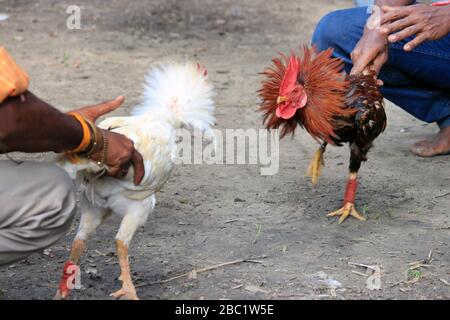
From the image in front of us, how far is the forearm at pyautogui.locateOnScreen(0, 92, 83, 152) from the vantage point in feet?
9.26

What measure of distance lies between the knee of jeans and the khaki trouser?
8.80 ft

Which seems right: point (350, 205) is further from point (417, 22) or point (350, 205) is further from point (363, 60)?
point (417, 22)

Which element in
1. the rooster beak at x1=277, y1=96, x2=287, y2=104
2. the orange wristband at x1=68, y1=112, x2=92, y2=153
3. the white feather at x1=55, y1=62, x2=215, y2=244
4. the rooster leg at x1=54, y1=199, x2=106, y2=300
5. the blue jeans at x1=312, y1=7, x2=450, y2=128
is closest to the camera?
the orange wristband at x1=68, y1=112, x2=92, y2=153

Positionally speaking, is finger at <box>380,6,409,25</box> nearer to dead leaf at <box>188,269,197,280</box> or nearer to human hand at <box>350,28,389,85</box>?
human hand at <box>350,28,389,85</box>

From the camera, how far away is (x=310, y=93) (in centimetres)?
436

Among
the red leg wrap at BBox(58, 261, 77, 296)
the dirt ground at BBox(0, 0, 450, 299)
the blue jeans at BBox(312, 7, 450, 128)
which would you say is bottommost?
the dirt ground at BBox(0, 0, 450, 299)

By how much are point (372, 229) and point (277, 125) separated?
0.82 metres

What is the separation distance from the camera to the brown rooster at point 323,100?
4.32 m

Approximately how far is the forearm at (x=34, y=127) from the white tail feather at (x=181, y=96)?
824mm

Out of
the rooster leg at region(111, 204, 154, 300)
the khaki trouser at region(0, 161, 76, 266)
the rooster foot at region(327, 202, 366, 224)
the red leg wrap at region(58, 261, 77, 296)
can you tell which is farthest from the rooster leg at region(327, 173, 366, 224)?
the khaki trouser at region(0, 161, 76, 266)

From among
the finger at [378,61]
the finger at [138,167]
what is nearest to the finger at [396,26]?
the finger at [378,61]

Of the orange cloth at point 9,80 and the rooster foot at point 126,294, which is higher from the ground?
the orange cloth at point 9,80

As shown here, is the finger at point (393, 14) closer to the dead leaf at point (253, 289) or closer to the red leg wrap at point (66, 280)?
the dead leaf at point (253, 289)

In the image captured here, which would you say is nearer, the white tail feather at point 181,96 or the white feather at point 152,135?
the white feather at point 152,135
